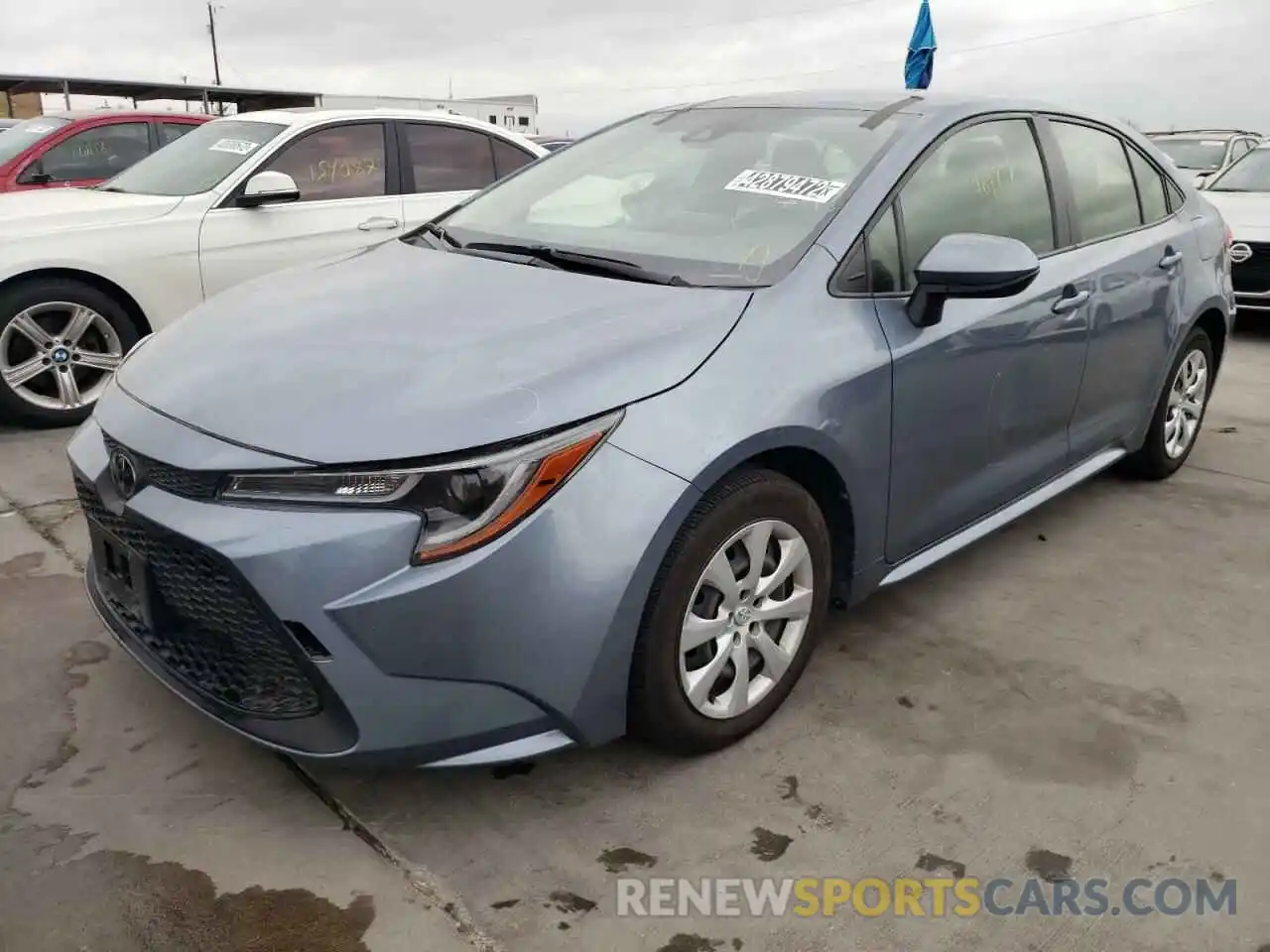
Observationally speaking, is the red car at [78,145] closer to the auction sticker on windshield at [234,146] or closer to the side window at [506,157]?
the auction sticker on windshield at [234,146]

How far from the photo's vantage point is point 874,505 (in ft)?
8.66

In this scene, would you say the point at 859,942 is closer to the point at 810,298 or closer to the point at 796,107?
the point at 810,298

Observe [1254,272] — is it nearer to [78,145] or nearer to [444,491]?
[444,491]

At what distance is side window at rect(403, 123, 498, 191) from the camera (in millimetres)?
5863

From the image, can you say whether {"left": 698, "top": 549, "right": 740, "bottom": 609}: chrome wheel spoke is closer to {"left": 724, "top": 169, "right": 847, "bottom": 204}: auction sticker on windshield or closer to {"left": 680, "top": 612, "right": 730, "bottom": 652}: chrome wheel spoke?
{"left": 680, "top": 612, "right": 730, "bottom": 652}: chrome wheel spoke

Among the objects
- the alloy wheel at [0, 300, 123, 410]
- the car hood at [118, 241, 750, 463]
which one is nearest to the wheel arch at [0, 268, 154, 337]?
the alloy wheel at [0, 300, 123, 410]

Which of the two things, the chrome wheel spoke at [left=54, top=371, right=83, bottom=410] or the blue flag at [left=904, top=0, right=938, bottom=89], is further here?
the blue flag at [left=904, top=0, right=938, bottom=89]

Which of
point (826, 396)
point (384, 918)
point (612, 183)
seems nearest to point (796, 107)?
point (612, 183)

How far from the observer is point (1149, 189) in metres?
3.93

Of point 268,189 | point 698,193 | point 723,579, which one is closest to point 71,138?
point 268,189

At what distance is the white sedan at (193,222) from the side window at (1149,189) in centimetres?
305

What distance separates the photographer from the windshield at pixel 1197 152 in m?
11.7

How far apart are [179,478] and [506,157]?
4.62 metres

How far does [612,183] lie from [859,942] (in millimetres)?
2187
